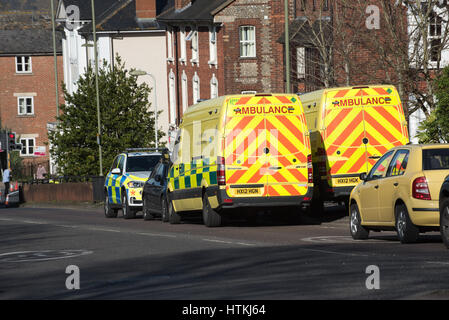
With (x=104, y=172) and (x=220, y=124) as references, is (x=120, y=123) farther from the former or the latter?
(x=220, y=124)

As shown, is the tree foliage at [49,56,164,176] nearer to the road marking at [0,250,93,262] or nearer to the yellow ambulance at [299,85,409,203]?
the yellow ambulance at [299,85,409,203]

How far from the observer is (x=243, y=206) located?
21422 mm

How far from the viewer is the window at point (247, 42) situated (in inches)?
1998

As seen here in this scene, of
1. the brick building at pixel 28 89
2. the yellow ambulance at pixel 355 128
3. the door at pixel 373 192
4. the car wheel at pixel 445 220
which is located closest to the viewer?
the car wheel at pixel 445 220

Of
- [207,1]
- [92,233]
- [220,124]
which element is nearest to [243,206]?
[220,124]

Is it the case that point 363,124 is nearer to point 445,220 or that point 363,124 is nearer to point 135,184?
point 445,220

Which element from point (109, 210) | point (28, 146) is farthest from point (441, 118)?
point (28, 146)

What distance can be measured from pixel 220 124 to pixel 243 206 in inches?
67.0

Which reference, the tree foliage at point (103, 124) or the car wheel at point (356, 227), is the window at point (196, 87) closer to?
the tree foliage at point (103, 124)

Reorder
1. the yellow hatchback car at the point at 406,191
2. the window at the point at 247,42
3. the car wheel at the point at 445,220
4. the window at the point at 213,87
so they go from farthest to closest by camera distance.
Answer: the window at the point at 213,87 < the window at the point at 247,42 < the yellow hatchback car at the point at 406,191 < the car wheel at the point at 445,220

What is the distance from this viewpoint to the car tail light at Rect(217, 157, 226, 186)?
21.2m

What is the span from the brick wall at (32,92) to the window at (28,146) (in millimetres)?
428

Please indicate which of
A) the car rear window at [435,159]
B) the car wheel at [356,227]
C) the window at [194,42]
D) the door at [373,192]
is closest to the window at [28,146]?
the window at [194,42]

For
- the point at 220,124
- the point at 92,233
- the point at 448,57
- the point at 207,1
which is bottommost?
the point at 92,233
